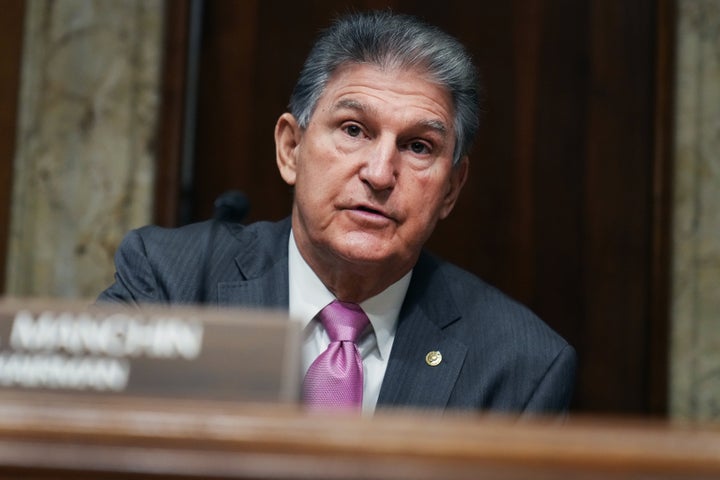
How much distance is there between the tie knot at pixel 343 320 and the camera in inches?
70.5

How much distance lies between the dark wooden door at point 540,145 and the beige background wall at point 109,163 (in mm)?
71

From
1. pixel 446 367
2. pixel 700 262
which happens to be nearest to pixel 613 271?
pixel 700 262

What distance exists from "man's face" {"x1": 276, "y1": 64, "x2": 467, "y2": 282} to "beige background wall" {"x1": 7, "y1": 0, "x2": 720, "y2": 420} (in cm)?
121

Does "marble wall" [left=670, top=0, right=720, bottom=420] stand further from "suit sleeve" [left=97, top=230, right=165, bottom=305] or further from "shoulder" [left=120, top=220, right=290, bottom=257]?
"suit sleeve" [left=97, top=230, right=165, bottom=305]

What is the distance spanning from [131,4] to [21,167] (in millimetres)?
594

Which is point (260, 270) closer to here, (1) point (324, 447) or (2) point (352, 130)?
(2) point (352, 130)

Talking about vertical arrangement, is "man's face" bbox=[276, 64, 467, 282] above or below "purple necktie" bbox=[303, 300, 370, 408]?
above

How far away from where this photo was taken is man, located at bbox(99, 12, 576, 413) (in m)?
1.78

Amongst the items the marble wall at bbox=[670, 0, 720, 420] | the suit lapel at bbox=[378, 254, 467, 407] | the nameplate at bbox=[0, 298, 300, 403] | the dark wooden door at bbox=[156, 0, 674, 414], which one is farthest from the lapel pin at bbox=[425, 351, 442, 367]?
the marble wall at bbox=[670, 0, 720, 420]

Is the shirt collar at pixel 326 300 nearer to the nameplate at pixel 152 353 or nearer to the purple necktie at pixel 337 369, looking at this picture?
the purple necktie at pixel 337 369

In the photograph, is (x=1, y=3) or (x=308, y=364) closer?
(x=308, y=364)

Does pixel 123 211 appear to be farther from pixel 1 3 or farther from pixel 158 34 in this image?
pixel 1 3

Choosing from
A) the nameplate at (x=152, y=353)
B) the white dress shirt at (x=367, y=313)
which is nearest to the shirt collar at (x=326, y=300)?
the white dress shirt at (x=367, y=313)

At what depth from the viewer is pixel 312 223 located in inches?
71.7
